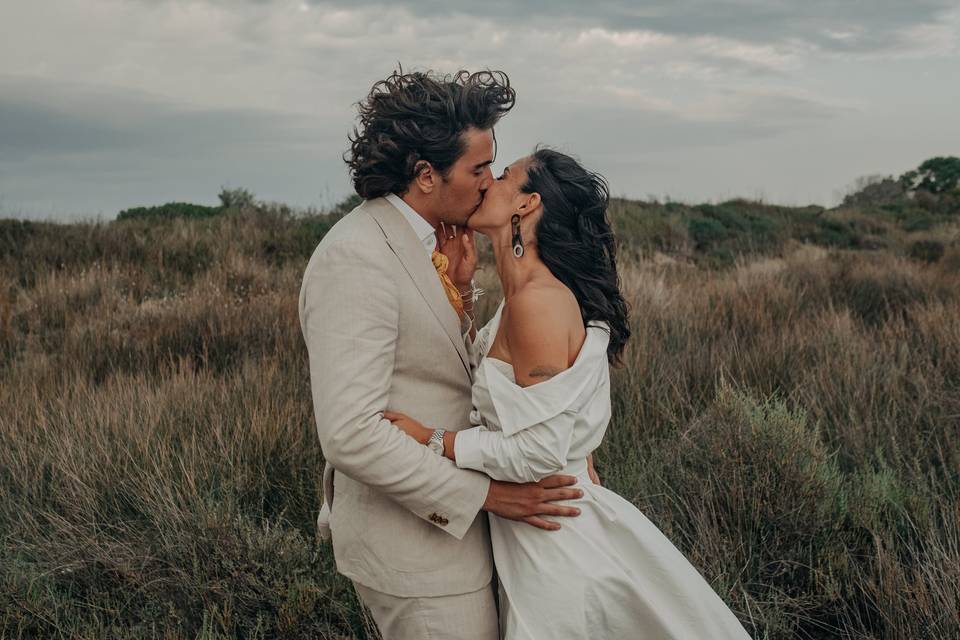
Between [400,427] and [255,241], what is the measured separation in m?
12.5

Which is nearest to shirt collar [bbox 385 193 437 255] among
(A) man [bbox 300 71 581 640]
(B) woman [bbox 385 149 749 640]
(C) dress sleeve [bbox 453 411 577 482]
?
(A) man [bbox 300 71 581 640]

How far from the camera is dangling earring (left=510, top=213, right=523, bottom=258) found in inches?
104

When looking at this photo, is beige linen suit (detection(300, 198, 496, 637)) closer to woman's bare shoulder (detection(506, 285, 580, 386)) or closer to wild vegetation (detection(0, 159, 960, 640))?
woman's bare shoulder (detection(506, 285, 580, 386))

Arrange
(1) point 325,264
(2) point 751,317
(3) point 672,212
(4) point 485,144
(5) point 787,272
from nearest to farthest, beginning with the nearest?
(1) point 325,264
(4) point 485,144
(2) point 751,317
(5) point 787,272
(3) point 672,212

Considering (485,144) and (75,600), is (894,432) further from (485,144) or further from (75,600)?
(75,600)

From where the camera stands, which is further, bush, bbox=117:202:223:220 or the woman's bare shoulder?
bush, bbox=117:202:223:220

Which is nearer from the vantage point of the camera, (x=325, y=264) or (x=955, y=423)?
(x=325, y=264)

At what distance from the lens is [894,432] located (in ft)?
17.1

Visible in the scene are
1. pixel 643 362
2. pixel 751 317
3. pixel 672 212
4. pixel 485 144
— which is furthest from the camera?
Answer: pixel 672 212

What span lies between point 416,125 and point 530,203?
0.44 meters

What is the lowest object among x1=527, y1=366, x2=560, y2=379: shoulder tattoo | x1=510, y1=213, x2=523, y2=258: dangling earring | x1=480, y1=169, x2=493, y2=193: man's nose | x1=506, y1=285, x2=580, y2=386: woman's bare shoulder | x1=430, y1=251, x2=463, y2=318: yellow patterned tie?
x1=527, y1=366, x2=560, y2=379: shoulder tattoo

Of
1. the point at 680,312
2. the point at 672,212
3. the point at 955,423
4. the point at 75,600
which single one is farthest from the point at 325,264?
the point at 672,212

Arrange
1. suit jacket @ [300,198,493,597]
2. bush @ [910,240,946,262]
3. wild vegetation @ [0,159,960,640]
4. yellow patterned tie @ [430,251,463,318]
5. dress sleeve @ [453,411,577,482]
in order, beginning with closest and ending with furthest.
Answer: suit jacket @ [300,198,493,597]
dress sleeve @ [453,411,577,482]
yellow patterned tie @ [430,251,463,318]
wild vegetation @ [0,159,960,640]
bush @ [910,240,946,262]

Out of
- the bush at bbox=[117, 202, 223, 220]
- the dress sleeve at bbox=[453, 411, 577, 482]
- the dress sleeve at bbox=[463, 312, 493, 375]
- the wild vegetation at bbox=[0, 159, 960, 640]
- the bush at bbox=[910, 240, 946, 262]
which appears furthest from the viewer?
the bush at bbox=[117, 202, 223, 220]
